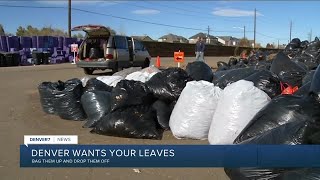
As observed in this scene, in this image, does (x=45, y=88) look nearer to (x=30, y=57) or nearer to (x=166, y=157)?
(x=166, y=157)

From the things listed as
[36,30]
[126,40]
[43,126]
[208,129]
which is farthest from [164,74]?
[36,30]

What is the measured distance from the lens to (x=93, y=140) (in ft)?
17.7

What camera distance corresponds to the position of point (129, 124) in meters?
5.44

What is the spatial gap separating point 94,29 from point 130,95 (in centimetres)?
950

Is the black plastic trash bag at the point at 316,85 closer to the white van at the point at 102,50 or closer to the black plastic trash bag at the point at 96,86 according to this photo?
the black plastic trash bag at the point at 96,86

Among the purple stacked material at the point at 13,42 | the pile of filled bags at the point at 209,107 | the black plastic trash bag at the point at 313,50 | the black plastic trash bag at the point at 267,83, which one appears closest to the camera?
the pile of filled bags at the point at 209,107

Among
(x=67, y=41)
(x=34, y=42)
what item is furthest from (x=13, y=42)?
(x=67, y=41)

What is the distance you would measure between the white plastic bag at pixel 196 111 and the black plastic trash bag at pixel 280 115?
42.7 inches

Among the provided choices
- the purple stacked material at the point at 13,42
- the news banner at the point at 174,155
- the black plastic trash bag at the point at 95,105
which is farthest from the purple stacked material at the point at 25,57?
the news banner at the point at 174,155

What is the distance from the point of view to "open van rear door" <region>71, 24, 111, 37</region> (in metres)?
14.7

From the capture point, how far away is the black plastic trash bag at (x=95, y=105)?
6094 mm

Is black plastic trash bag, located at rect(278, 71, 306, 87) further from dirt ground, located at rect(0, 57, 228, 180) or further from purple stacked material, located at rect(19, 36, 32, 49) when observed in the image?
purple stacked material, located at rect(19, 36, 32, 49)

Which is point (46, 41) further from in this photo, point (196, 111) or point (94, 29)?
point (196, 111)

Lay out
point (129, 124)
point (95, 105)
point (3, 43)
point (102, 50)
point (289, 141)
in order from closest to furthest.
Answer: point (289, 141), point (129, 124), point (95, 105), point (102, 50), point (3, 43)
